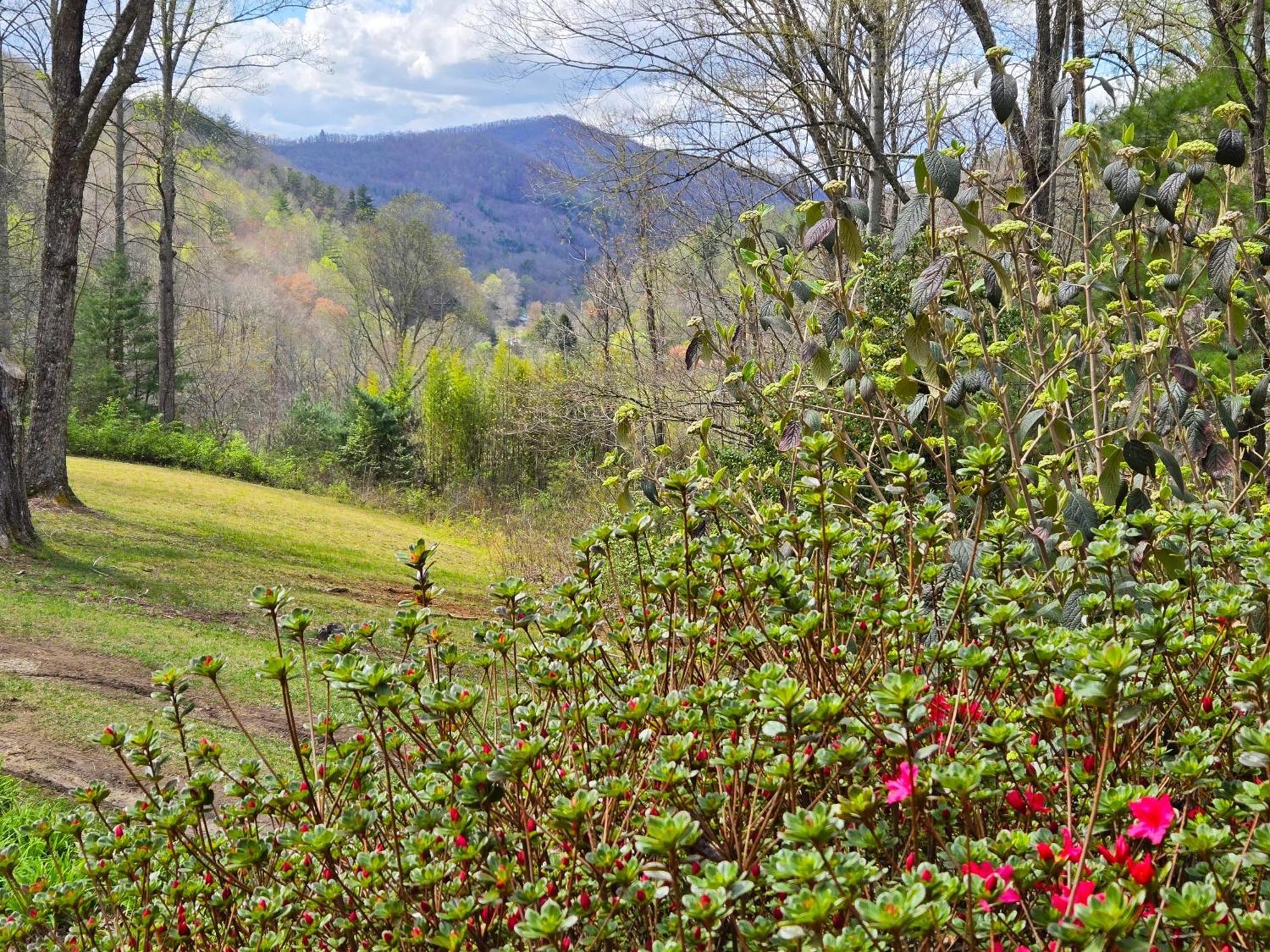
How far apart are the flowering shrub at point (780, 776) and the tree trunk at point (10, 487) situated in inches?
242

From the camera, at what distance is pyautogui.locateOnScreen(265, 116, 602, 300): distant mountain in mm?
116938

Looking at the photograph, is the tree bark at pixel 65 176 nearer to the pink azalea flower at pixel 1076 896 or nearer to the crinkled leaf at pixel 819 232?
the crinkled leaf at pixel 819 232

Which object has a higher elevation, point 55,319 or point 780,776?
point 55,319

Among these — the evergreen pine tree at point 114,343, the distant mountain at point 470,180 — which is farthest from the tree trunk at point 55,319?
the distant mountain at point 470,180

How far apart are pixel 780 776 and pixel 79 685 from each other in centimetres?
451

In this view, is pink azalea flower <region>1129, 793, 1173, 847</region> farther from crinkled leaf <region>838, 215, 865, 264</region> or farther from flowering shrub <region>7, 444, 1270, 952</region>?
crinkled leaf <region>838, 215, 865, 264</region>

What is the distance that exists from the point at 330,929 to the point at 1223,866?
1.07 meters

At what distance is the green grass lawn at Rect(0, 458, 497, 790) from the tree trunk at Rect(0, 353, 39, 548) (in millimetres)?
224

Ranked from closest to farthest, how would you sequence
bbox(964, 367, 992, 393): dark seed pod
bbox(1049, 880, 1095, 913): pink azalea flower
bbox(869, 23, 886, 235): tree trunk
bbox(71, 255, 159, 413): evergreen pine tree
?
1. bbox(1049, 880, 1095, 913): pink azalea flower
2. bbox(964, 367, 992, 393): dark seed pod
3. bbox(869, 23, 886, 235): tree trunk
4. bbox(71, 255, 159, 413): evergreen pine tree

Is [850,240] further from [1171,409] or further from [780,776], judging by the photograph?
[780,776]

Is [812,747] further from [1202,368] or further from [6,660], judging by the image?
[6,660]

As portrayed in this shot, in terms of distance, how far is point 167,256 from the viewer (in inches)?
635

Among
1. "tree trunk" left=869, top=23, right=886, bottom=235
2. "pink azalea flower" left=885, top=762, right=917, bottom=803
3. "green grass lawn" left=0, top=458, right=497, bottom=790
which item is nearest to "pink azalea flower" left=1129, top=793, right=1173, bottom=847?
"pink azalea flower" left=885, top=762, right=917, bottom=803

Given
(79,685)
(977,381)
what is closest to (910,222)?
(977,381)
